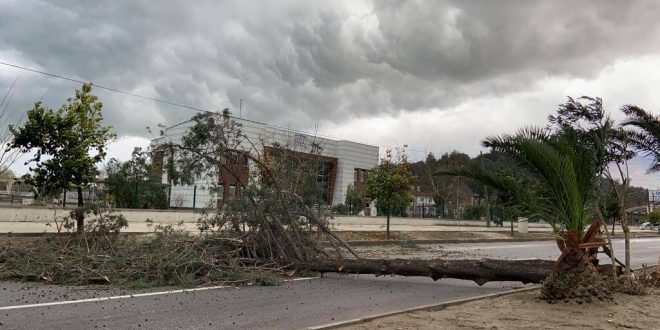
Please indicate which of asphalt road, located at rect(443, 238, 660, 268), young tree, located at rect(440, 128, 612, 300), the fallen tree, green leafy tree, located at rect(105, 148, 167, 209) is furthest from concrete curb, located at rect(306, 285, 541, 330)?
green leafy tree, located at rect(105, 148, 167, 209)

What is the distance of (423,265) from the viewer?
10516 millimetres

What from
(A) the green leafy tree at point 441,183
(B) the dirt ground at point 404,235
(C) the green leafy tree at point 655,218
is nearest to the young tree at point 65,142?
(B) the dirt ground at point 404,235

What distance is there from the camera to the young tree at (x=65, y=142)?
48.0 ft

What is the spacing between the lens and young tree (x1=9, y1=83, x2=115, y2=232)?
576 inches

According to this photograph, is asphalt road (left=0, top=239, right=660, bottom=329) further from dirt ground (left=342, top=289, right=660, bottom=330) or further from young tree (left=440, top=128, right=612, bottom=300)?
young tree (left=440, top=128, right=612, bottom=300)

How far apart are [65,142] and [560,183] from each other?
13254 millimetres

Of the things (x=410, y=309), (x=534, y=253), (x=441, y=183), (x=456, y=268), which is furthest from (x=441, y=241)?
(x=441, y=183)

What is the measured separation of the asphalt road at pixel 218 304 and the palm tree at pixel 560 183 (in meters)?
1.95

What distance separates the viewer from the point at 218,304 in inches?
321

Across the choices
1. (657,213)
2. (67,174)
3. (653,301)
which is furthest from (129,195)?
(657,213)

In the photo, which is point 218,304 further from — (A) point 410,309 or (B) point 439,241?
(B) point 439,241

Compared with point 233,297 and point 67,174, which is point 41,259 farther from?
point 67,174

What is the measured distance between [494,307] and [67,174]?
12779 millimetres

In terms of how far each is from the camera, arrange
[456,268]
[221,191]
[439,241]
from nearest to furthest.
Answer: [456,268]
[221,191]
[439,241]
